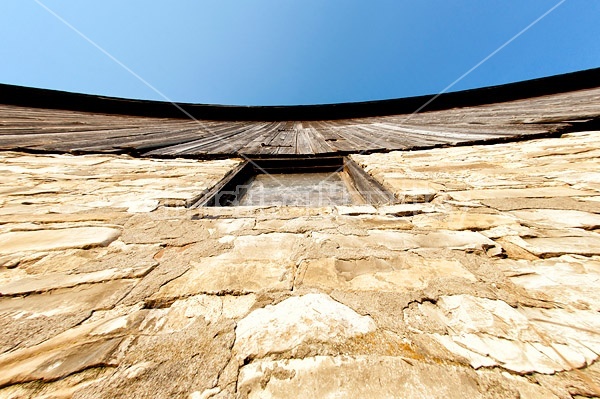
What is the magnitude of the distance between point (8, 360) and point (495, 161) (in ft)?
11.1

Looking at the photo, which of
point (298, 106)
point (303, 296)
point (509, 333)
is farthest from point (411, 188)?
point (298, 106)

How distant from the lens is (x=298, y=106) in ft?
24.4

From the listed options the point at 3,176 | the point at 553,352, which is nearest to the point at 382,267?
the point at 553,352

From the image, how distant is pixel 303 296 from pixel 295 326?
140mm

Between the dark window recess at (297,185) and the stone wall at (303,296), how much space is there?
0.47 m

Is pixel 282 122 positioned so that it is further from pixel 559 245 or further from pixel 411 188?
pixel 559 245

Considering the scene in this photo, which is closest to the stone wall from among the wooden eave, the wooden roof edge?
A: the wooden eave

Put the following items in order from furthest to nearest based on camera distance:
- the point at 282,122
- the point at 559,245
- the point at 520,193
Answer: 1. the point at 282,122
2. the point at 520,193
3. the point at 559,245

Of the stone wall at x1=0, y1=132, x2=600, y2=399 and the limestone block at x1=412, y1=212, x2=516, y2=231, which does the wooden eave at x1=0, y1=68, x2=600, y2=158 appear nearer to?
the stone wall at x1=0, y1=132, x2=600, y2=399

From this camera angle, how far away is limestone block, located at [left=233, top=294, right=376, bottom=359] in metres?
0.68

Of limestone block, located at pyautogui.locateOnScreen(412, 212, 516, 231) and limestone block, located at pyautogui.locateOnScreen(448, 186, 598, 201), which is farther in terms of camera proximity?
limestone block, located at pyautogui.locateOnScreen(448, 186, 598, 201)

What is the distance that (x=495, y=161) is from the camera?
92.8 inches

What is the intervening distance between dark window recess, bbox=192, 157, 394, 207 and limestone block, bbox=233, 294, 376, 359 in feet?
3.91

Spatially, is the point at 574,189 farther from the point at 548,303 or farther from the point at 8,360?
the point at 8,360
